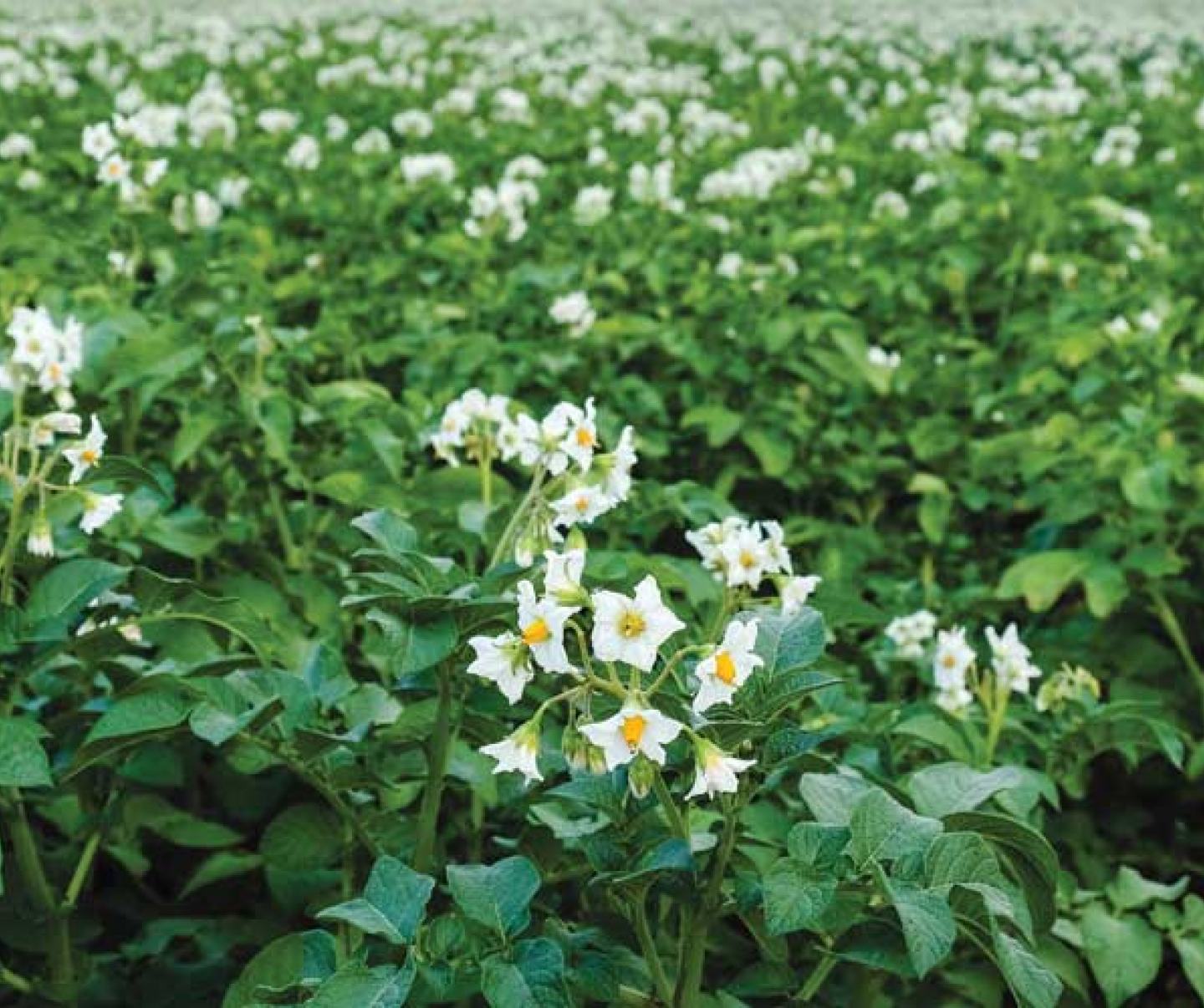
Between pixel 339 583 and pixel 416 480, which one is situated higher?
pixel 416 480

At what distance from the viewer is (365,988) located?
127cm

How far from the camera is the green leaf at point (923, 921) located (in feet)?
4.04

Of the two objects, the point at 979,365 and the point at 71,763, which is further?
the point at 979,365

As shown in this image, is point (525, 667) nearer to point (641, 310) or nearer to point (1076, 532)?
point (1076, 532)

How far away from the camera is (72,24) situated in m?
10.7

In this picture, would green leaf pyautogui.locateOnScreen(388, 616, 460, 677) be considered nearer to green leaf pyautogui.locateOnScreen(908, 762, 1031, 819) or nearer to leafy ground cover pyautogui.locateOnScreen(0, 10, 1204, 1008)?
leafy ground cover pyautogui.locateOnScreen(0, 10, 1204, 1008)

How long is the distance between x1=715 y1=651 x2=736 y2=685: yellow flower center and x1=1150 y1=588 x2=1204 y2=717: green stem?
178cm

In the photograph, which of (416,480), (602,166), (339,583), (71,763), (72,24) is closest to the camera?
(71,763)

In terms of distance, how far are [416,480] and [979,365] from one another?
6.83 feet

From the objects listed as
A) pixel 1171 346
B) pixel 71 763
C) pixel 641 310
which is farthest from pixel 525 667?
pixel 1171 346

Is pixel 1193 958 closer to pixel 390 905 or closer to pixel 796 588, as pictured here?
pixel 796 588

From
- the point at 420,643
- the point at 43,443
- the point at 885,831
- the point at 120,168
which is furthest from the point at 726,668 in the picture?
the point at 120,168

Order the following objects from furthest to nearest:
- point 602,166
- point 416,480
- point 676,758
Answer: point 602,166 < point 416,480 < point 676,758

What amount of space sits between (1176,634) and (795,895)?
1.83m
